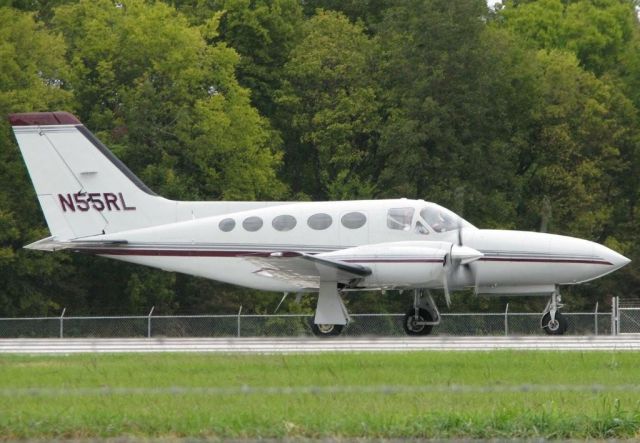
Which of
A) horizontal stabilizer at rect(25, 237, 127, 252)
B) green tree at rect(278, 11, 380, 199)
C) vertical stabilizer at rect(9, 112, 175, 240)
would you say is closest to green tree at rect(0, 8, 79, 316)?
green tree at rect(278, 11, 380, 199)

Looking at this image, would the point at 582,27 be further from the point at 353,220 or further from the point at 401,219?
the point at 401,219

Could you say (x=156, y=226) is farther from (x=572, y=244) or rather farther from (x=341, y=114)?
(x=341, y=114)

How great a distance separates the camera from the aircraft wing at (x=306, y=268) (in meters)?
27.9

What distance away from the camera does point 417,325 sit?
29.6 m

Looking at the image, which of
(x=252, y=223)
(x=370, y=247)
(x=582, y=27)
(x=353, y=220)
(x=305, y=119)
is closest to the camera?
(x=370, y=247)

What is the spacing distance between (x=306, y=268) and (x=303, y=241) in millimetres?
1292

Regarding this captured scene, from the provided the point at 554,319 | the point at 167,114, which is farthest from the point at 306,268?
the point at 167,114

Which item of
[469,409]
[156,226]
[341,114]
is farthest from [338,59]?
[469,409]

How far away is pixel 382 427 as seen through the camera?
46.3ft

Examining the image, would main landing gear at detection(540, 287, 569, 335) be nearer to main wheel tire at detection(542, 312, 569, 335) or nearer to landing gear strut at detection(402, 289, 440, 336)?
main wheel tire at detection(542, 312, 569, 335)

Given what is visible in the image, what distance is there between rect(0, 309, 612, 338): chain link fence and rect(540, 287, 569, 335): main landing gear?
3.97 meters

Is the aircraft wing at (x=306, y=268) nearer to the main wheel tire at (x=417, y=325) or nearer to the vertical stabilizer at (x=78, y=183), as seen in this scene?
the main wheel tire at (x=417, y=325)

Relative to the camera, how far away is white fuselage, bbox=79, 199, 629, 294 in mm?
28281

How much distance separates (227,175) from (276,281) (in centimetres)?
2518
